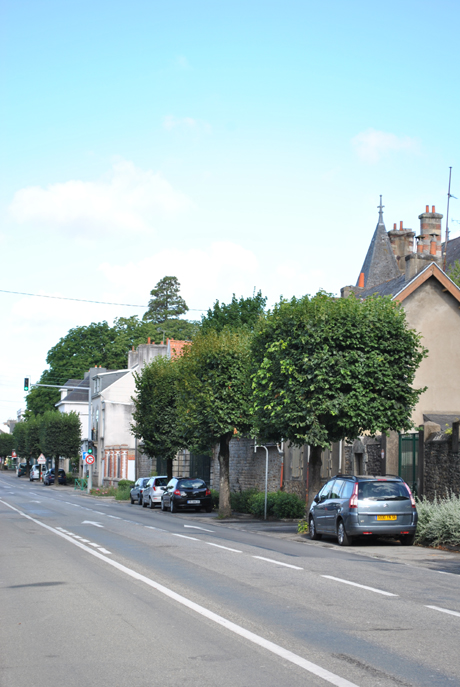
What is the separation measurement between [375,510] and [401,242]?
129ft

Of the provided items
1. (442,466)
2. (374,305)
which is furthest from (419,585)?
(374,305)

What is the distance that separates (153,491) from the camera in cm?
3834

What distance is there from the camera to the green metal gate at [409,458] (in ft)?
76.9

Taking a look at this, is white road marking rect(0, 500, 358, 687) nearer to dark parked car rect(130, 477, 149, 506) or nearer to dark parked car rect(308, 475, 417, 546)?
dark parked car rect(308, 475, 417, 546)

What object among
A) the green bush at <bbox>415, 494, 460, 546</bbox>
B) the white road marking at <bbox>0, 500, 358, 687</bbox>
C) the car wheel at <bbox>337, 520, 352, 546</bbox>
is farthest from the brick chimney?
Answer: the white road marking at <bbox>0, 500, 358, 687</bbox>

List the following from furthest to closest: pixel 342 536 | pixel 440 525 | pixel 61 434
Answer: pixel 61 434
pixel 342 536
pixel 440 525

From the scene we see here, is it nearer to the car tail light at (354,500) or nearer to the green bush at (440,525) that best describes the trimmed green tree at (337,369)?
the car tail light at (354,500)

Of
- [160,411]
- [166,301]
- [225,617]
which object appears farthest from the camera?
[166,301]

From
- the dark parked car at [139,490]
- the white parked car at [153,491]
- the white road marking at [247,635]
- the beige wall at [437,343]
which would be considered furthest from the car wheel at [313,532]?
the dark parked car at [139,490]

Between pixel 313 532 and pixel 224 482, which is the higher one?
pixel 224 482

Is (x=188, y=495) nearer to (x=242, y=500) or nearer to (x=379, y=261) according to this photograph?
(x=242, y=500)

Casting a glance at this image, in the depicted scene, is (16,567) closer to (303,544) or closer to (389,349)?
(303,544)

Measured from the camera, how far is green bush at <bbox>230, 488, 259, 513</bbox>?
32.4m

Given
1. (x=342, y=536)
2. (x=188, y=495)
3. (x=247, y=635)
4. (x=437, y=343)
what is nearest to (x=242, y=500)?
(x=188, y=495)
